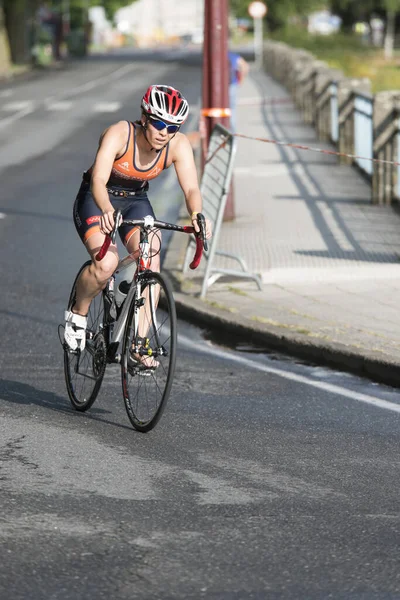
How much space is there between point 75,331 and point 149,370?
2.57ft

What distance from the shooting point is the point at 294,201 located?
55.4 ft

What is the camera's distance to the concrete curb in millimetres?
8547

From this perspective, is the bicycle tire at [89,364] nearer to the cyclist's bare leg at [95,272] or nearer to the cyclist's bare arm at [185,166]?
the cyclist's bare leg at [95,272]

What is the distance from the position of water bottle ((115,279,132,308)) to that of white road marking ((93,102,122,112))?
2981 cm

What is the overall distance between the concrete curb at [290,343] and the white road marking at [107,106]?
26548 mm

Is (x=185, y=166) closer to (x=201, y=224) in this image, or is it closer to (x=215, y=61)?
(x=201, y=224)

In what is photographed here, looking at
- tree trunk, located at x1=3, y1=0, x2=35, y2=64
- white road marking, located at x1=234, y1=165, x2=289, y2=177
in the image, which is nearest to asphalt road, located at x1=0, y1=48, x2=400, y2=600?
white road marking, located at x1=234, y1=165, x2=289, y2=177

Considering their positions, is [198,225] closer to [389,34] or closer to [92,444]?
[92,444]

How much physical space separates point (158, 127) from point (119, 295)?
37.3 inches

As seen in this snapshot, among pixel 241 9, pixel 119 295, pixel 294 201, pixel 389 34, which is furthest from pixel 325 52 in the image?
pixel 119 295

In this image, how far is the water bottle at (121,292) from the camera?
7.20 m

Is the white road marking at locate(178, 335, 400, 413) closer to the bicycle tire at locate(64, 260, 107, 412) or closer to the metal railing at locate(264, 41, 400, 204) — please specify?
the bicycle tire at locate(64, 260, 107, 412)

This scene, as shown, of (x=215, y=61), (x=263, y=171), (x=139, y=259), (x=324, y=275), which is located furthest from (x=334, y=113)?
(x=139, y=259)

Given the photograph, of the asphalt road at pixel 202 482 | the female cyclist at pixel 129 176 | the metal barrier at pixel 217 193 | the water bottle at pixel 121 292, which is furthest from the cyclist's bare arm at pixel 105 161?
the metal barrier at pixel 217 193
